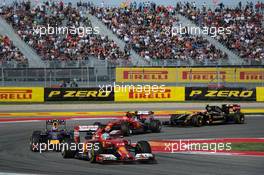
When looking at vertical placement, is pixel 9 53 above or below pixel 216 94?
above

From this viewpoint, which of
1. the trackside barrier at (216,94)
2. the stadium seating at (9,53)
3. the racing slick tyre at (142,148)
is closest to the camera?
the racing slick tyre at (142,148)

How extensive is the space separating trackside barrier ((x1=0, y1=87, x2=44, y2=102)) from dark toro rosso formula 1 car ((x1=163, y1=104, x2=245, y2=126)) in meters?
12.9

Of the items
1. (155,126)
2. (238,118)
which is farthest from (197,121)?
(155,126)

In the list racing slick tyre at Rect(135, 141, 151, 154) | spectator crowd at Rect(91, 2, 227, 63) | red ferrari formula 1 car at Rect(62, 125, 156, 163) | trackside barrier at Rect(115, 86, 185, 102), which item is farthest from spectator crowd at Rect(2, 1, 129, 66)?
racing slick tyre at Rect(135, 141, 151, 154)

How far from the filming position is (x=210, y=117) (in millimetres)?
24484

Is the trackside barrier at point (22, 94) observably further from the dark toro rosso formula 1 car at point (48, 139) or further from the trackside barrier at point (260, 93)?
the dark toro rosso formula 1 car at point (48, 139)

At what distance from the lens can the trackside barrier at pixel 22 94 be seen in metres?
34.4

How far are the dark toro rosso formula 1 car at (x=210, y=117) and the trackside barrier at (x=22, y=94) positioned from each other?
12.9 metres

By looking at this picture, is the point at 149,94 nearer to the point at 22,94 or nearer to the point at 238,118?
the point at 22,94

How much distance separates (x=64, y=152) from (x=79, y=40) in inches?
1000

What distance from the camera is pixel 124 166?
13.6 meters

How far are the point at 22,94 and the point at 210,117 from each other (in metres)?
14.3

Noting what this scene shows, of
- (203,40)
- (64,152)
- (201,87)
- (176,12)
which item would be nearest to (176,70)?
A: (201,87)

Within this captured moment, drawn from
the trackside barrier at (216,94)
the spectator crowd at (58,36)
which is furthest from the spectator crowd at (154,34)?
the trackside barrier at (216,94)
